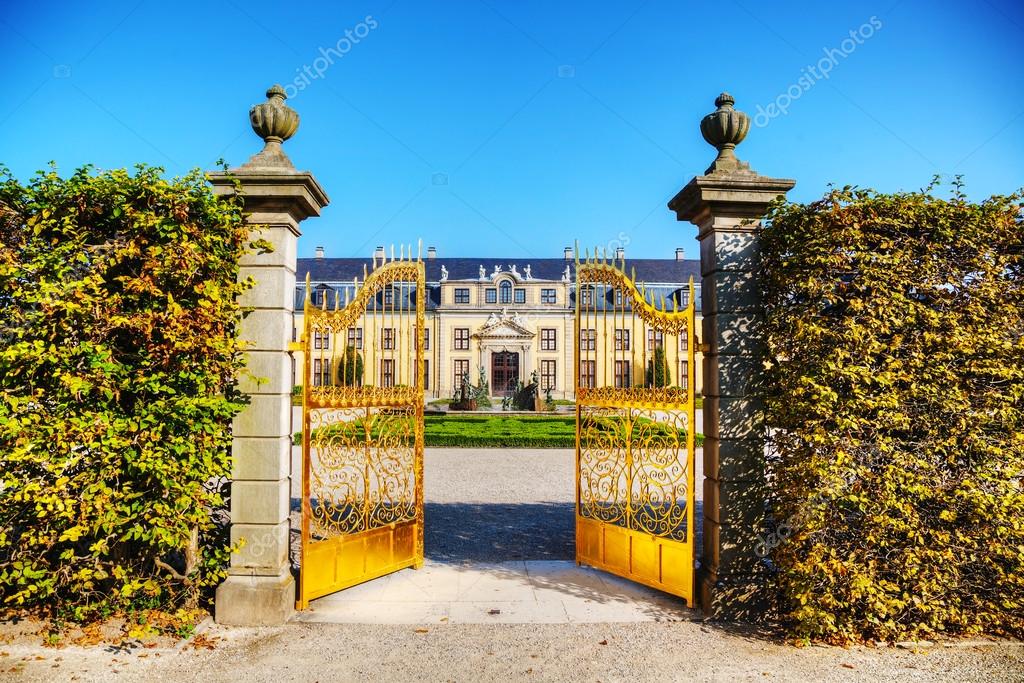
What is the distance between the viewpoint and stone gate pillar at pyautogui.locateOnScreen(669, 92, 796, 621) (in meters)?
4.66

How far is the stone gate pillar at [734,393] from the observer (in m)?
4.66

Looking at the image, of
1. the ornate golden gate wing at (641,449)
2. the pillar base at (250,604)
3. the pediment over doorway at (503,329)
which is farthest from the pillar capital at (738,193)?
the pediment over doorway at (503,329)

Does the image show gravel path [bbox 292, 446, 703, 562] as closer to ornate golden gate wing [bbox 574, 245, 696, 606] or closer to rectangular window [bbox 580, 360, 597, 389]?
ornate golden gate wing [bbox 574, 245, 696, 606]

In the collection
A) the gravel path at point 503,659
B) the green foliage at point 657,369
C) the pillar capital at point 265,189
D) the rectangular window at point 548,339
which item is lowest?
the gravel path at point 503,659

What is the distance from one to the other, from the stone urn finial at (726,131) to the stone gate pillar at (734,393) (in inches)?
4.1

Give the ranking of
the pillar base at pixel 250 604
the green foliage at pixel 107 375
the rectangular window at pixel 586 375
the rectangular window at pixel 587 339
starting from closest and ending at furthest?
the green foliage at pixel 107 375
the pillar base at pixel 250 604
the rectangular window at pixel 586 375
the rectangular window at pixel 587 339

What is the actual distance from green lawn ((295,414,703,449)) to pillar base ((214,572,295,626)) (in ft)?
32.0

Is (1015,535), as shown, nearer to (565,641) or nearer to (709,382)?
(709,382)

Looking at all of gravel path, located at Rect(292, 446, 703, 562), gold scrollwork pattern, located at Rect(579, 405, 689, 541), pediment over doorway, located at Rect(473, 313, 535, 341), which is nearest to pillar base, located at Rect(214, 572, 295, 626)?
gravel path, located at Rect(292, 446, 703, 562)

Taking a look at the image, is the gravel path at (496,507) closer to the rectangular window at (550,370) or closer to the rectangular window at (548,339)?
the rectangular window at (550,370)

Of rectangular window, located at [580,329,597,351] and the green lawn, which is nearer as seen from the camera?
rectangular window, located at [580,329,597,351]

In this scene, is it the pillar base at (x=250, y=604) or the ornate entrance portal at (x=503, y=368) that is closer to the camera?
the pillar base at (x=250, y=604)

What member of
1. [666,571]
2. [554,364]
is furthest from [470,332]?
[666,571]

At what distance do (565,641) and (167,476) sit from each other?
3.04 metres
